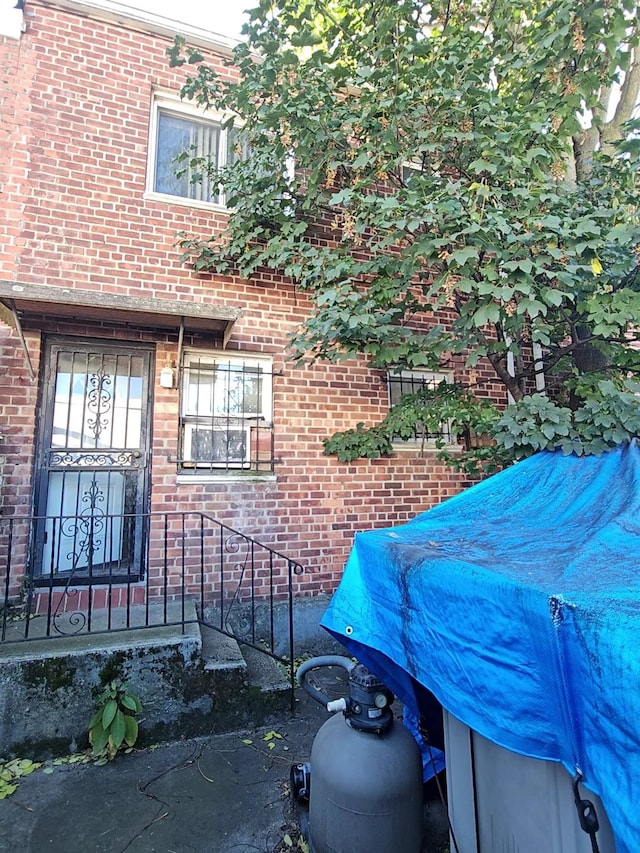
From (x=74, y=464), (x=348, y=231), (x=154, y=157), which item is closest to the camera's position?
(x=348, y=231)

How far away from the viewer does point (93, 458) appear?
4430 millimetres

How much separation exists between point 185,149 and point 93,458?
11.5 ft

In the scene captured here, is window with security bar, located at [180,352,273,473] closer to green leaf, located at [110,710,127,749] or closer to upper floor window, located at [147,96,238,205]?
upper floor window, located at [147,96,238,205]

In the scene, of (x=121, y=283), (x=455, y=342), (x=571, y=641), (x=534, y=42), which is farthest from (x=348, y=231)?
(x=571, y=641)

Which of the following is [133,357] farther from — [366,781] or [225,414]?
[366,781]

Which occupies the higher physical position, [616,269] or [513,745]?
[616,269]

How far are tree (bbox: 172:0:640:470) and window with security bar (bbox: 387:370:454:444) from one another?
1.09m

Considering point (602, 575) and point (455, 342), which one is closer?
point (602, 575)

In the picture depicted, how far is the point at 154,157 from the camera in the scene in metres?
5.03

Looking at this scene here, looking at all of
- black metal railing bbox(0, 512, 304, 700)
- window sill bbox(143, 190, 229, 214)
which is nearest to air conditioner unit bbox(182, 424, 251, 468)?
black metal railing bbox(0, 512, 304, 700)

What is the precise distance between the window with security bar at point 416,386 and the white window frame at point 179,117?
271 cm

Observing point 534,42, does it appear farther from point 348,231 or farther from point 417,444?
point 417,444

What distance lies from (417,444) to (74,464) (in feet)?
11.8

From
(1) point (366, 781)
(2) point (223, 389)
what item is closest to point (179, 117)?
(2) point (223, 389)
